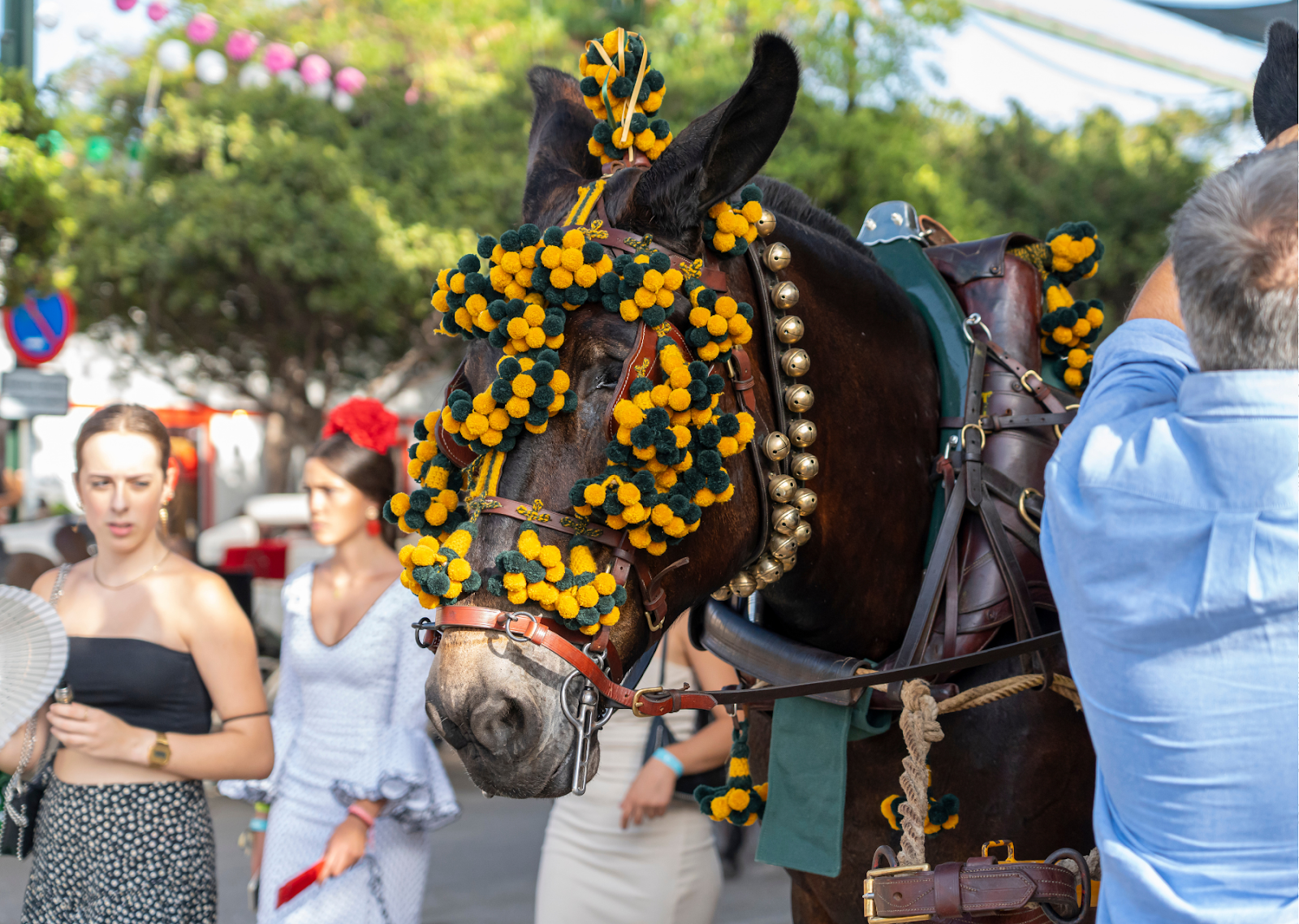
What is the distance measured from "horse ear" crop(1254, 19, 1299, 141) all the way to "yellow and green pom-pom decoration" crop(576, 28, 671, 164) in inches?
47.3

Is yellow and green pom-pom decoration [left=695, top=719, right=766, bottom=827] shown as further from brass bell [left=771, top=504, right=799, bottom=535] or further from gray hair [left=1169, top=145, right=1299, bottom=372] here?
gray hair [left=1169, top=145, right=1299, bottom=372]

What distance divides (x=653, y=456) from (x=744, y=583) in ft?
1.40

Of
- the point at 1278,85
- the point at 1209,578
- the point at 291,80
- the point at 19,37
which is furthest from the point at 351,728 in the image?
the point at 291,80

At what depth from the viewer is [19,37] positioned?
7137 millimetres

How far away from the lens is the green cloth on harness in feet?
7.13

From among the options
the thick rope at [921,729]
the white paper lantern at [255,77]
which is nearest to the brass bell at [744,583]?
the thick rope at [921,729]

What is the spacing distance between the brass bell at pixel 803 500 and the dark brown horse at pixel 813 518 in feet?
0.22

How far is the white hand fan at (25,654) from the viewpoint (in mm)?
2686

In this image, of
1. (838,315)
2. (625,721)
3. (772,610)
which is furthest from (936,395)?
(625,721)

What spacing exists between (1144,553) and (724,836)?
544 centimetres

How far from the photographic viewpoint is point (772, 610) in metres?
2.39

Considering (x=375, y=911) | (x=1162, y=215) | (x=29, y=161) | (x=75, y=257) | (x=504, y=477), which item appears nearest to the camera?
(x=504, y=477)

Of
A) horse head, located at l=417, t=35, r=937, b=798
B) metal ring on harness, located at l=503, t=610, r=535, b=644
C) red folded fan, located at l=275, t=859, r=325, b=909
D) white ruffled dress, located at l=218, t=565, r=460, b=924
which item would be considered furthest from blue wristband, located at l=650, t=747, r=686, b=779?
metal ring on harness, located at l=503, t=610, r=535, b=644

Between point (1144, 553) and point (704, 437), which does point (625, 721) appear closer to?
point (704, 437)
